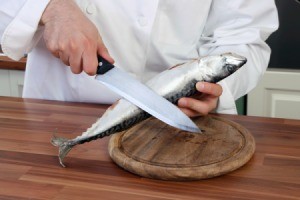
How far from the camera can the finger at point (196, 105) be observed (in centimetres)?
72

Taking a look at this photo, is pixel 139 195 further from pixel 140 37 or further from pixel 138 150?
pixel 140 37

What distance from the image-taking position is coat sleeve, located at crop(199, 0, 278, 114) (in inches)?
37.4

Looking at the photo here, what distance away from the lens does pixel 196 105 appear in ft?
2.43

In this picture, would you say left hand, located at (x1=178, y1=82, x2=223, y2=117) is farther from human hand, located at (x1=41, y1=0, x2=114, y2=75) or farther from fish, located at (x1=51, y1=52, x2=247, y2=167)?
human hand, located at (x1=41, y1=0, x2=114, y2=75)

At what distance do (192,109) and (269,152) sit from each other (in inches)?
5.2

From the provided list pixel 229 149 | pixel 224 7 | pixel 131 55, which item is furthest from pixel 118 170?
pixel 224 7

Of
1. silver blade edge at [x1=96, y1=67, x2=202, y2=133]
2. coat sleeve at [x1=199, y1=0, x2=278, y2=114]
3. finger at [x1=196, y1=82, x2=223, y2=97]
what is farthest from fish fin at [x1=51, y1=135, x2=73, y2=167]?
coat sleeve at [x1=199, y1=0, x2=278, y2=114]

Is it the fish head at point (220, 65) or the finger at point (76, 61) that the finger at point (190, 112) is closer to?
the fish head at point (220, 65)

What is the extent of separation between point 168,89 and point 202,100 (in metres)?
0.09

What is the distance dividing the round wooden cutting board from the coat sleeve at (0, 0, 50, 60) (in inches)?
9.8

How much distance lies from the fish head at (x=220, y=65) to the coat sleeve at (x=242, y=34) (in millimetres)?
232

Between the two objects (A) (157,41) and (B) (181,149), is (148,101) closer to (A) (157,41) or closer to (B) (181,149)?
(B) (181,149)

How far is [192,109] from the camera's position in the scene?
0.75m

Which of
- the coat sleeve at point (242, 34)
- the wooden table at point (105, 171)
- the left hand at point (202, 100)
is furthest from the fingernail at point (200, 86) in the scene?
the coat sleeve at point (242, 34)
